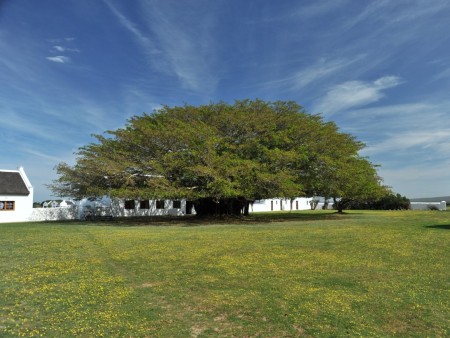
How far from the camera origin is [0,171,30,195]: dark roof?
35562mm

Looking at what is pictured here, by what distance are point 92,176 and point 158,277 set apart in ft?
70.2

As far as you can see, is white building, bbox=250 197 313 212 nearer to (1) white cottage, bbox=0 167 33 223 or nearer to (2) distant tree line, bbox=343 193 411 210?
(2) distant tree line, bbox=343 193 411 210

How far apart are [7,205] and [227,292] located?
1366 inches

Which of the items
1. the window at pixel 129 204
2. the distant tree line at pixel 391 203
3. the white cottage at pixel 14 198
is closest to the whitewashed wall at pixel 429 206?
the distant tree line at pixel 391 203

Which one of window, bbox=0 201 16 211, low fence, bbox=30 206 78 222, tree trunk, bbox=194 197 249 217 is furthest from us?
low fence, bbox=30 206 78 222

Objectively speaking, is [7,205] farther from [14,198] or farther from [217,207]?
[217,207]

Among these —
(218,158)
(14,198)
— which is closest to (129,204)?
(14,198)

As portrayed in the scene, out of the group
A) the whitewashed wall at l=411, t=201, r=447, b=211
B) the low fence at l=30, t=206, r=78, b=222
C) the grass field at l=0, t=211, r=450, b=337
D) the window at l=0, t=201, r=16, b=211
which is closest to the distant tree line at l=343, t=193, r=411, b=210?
the whitewashed wall at l=411, t=201, r=447, b=211

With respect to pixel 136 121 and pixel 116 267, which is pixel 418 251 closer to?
pixel 116 267

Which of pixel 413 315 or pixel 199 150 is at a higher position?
pixel 199 150

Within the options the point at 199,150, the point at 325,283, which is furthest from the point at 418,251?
the point at 199,150

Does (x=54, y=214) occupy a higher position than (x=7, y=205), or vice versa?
(x=7, y=205)

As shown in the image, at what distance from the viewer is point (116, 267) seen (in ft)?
33.4

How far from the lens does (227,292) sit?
291 inches
